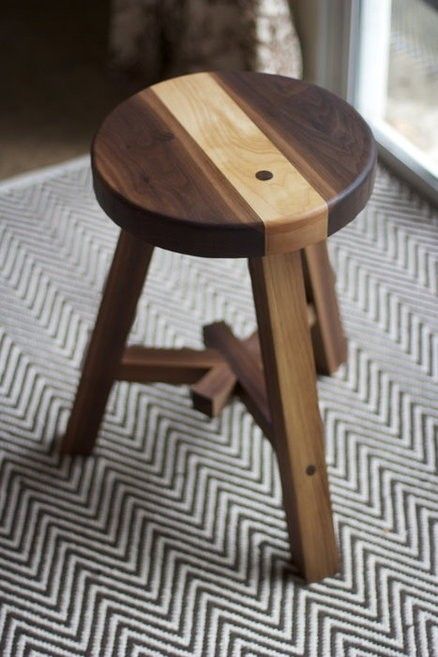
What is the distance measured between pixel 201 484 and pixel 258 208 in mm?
455

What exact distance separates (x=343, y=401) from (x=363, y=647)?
359 millimetres

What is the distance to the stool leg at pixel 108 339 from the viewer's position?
1.09 metres

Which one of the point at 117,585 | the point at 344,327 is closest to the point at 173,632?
the point at 117,585

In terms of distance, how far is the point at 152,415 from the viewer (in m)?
1.34

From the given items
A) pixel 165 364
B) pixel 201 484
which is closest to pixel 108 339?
pixel 165 364

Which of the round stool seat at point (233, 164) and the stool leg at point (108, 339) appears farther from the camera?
the stool leg at point (108, 339)

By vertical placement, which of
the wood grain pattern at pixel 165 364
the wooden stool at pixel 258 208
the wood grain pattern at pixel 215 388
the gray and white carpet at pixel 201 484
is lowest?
the gray and white carpet at pixel 201 484

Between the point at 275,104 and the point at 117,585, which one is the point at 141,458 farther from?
the point at 275,104

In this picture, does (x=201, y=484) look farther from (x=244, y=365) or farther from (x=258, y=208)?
(x=258, y=208)

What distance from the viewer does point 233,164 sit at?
98 centimetres

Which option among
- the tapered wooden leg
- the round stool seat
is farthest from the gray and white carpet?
the round stool seat

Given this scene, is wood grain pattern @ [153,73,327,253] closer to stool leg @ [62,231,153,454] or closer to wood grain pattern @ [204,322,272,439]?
stool leg @ [62,231,153,454]

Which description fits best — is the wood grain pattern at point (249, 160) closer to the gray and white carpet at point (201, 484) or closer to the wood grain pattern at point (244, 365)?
the wood grain pattern at point (244, 365)

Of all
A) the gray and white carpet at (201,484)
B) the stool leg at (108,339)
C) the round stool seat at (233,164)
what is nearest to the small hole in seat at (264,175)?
the round stool seat at (233,164)
